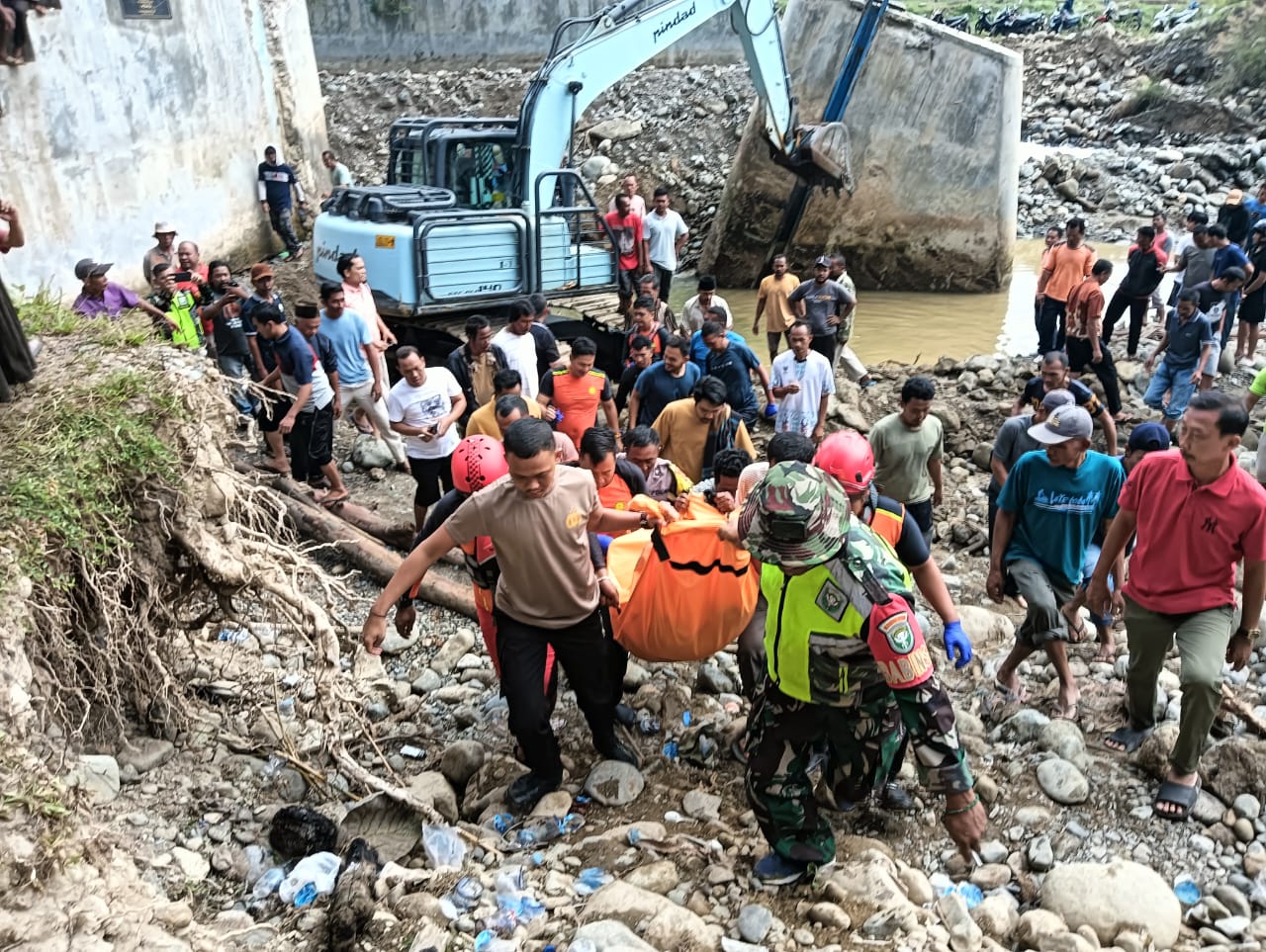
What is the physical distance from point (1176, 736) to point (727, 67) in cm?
2078

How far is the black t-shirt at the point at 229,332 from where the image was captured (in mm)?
7465

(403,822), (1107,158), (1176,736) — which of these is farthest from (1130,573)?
(1107,158)

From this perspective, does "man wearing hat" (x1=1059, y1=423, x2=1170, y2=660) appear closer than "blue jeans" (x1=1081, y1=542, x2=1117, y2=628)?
Yes

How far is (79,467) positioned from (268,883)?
1507 mm

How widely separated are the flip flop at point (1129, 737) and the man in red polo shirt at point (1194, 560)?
0.34 meters

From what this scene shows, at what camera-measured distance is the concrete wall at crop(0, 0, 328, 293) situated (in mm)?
9156

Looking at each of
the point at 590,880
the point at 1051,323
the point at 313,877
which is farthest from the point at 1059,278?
the point at 313,877

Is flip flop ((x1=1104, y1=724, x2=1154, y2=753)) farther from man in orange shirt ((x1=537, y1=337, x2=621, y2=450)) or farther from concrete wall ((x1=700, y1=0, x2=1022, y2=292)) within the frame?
concrete wall ((x1=700, y1=0, x2=1022, y2=292))

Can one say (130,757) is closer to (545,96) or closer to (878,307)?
(545,96)

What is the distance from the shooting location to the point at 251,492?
395 cm

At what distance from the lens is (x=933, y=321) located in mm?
14156

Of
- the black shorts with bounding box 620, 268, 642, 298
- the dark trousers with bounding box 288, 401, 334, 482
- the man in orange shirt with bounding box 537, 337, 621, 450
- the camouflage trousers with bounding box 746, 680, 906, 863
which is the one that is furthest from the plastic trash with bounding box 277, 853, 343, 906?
the black shorts with bounding box 620, 268, 642, 298

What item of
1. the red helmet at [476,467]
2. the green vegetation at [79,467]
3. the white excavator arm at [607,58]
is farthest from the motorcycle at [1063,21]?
the green vegetation at [79,467]

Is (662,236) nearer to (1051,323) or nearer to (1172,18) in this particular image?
(1051,323)
